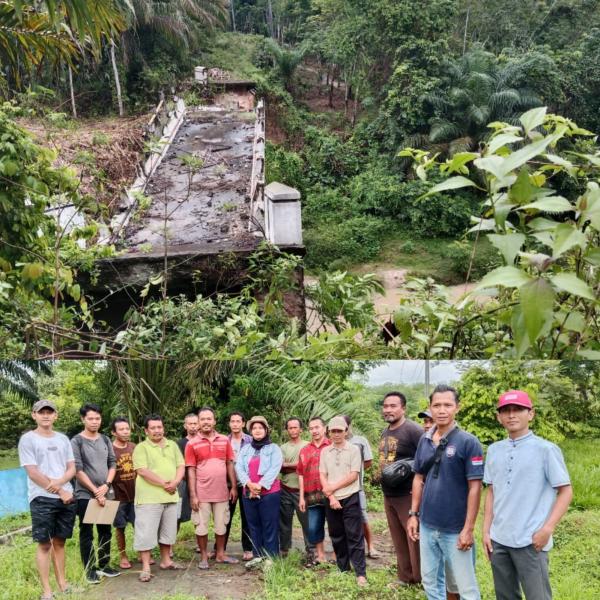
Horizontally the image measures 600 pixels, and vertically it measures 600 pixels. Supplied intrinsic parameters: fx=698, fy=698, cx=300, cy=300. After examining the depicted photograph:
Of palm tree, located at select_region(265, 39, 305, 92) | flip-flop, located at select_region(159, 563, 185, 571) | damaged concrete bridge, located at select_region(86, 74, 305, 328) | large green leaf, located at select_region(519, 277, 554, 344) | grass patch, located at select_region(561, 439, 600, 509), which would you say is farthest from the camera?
palm tree, located at select_region(265, 39, 305, 92)

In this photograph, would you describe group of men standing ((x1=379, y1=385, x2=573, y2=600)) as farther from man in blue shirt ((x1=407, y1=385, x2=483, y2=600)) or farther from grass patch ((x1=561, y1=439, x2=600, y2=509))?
grass patch ((x1=561, y1=439, x2=600, y2=509))

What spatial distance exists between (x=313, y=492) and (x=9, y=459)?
211 cm

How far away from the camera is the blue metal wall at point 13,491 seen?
481 cm

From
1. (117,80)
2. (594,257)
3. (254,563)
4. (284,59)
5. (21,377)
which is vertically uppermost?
(284,59)

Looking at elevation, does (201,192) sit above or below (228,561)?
above

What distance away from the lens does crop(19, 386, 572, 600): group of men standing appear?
10.1ft

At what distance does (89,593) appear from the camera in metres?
4.36

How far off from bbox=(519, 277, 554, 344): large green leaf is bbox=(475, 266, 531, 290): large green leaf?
25mm

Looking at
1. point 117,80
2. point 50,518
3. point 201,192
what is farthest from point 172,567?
point 117,80

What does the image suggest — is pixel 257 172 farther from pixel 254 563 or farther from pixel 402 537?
pixel 402 537

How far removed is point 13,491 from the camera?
4887mm

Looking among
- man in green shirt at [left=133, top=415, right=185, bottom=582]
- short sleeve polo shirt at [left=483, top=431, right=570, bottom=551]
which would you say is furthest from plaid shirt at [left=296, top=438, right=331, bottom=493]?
short sleeve polo shirt at [left=483, top=431, right=570, bottom=551]

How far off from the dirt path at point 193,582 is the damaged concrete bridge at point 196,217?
1891 mm

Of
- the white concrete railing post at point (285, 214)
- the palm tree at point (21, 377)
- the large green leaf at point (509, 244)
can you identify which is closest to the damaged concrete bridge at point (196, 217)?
the white concrete railing post at point (285, 214)
